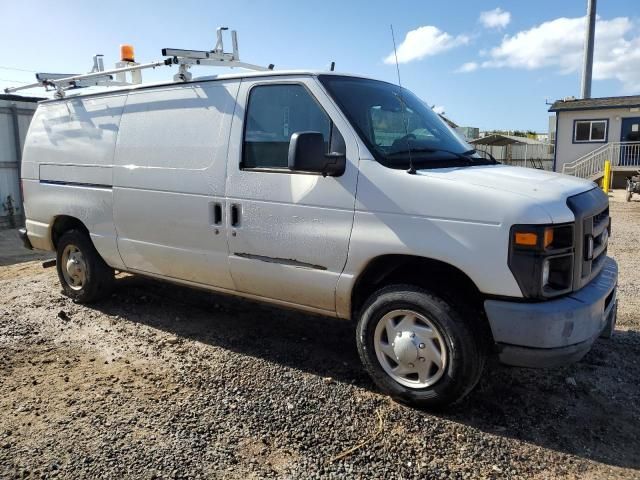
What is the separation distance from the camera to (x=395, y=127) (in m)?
3.97

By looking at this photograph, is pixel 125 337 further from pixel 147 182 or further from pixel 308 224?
pixel 308 224

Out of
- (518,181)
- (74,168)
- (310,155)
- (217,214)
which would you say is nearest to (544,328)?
(518,181)

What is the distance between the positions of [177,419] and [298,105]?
234 centimetres

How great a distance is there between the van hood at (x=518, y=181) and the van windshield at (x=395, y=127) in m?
0.22

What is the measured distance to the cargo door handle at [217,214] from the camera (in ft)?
14.0

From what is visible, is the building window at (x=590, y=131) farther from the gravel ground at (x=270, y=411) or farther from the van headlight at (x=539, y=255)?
the van headlight at (x=539, y=255)

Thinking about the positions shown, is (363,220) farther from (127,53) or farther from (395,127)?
(127,53)

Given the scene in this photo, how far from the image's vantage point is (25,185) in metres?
6.07

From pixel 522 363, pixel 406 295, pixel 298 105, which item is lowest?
pixel 522 363

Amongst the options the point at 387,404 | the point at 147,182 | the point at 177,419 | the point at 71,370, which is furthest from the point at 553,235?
the point at 71,370

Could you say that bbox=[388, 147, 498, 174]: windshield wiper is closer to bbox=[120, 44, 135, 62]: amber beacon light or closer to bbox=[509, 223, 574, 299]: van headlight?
bbox=[509, 223, 574, 299]: van headlight

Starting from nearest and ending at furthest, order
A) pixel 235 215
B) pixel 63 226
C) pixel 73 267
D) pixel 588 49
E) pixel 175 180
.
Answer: pixel 235 215 < pixel 175 180 < pixel 73 267 < pixel 63 226 < pixel 588 49

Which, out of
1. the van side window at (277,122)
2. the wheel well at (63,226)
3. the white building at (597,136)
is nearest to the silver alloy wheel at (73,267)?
the wheel well at (63,226)

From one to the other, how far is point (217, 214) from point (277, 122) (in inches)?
34.8
